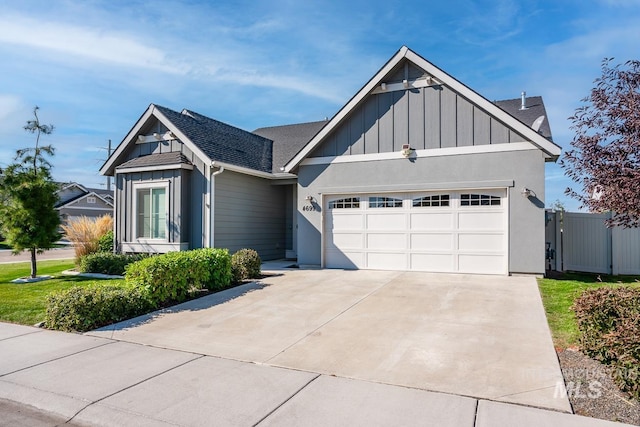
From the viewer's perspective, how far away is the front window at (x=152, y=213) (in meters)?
13.3

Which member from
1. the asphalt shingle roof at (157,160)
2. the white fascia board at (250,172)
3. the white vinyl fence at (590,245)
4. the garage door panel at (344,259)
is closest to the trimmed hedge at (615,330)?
the white vinyl fence at (590,245)

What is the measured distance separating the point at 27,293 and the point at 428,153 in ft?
36.5

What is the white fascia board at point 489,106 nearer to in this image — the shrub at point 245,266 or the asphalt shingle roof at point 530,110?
the asphalt shingle roof at point 530,110

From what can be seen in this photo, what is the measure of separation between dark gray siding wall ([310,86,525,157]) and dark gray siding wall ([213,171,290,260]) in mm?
3222

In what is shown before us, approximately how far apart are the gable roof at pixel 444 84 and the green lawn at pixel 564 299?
328 cm

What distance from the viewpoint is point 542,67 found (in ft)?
38.4

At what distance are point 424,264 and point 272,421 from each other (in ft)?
29.2

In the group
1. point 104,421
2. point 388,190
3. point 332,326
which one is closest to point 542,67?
point 388,190

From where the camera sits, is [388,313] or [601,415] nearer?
[601,415]

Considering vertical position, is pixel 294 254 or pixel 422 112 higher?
A: pixel 422 112

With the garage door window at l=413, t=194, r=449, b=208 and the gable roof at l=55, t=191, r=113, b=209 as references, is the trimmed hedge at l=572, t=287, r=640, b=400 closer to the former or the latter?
the garage door window at l=413, t=194, r=449, b=208

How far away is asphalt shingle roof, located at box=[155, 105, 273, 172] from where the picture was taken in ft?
44.1

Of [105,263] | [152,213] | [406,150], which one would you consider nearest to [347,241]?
[406,150]

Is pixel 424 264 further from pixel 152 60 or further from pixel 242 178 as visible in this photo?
pixel 152 60
